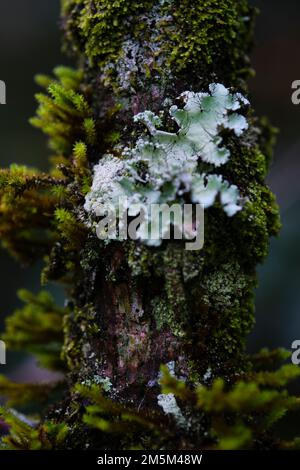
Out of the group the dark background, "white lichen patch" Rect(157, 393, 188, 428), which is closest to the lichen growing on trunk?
"white lichen patch" Rect(157, 393, 188, 428)

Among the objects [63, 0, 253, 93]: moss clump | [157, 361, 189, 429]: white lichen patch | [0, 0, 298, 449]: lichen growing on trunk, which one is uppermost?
[63, 0, 253, 93]: moss clump

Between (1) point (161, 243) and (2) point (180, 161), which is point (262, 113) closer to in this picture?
(2) point (180, 161)

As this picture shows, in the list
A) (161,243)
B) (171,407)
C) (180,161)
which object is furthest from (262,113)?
(171,407)

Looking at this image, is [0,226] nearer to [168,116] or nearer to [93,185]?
[93,185]

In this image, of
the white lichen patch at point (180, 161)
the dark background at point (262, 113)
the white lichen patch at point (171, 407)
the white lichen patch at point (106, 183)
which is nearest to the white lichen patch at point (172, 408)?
the white lichen patch at point (171, 407)

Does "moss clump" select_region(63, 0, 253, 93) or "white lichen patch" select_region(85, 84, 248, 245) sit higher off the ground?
"moss clump" select_region(63, 0, 253, 93)

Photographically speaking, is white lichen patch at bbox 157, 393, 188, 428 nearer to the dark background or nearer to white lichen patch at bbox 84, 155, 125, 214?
white lichen patch at bbox 84, 155, 125, 214
